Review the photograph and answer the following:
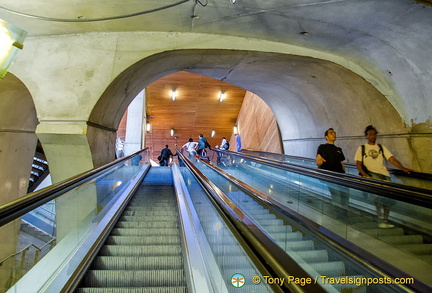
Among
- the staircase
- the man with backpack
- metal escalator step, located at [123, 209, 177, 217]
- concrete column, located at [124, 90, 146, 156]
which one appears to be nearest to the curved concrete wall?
metal escalator step, located at [123, 209, 177, 217]

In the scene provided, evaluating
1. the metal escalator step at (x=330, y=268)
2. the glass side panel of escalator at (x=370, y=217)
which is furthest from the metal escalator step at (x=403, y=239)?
the metal escalator step at (x=330, y=268)

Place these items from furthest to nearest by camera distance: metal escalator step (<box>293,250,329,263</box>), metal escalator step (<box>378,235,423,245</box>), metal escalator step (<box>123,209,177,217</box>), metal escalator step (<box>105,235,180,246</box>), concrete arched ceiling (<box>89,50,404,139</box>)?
concrete arched ceiling (<box>89,50,404,139</box>)
metal escalator step (<box>123,209,177,217</box>)
metal escalator step (<box>105,235,180,246</box>)
metal escalator step (<box>378,235,423,245</box>)
metal escalator step (<box>293,250,329,263</box>)

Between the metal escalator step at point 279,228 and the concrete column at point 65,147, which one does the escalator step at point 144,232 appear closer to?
the metal escalator step at point 279,228

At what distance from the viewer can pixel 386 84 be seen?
18.4 ft

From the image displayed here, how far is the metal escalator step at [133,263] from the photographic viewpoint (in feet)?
10.2

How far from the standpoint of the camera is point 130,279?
2.83 m

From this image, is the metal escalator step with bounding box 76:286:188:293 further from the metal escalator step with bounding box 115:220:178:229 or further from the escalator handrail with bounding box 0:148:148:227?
the metal escalator step with bounding box 115:220:178:229

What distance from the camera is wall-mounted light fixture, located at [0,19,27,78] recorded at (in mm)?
3787

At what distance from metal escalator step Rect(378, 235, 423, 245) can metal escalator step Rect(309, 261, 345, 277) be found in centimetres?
165

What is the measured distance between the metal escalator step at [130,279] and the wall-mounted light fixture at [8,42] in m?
2.90

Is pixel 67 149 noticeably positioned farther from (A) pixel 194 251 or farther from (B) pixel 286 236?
(B) pixel 286 236

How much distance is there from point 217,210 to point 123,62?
3.76 metres

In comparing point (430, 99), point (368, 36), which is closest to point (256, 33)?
point (368, 36)

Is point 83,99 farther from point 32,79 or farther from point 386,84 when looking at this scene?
point 386,84
